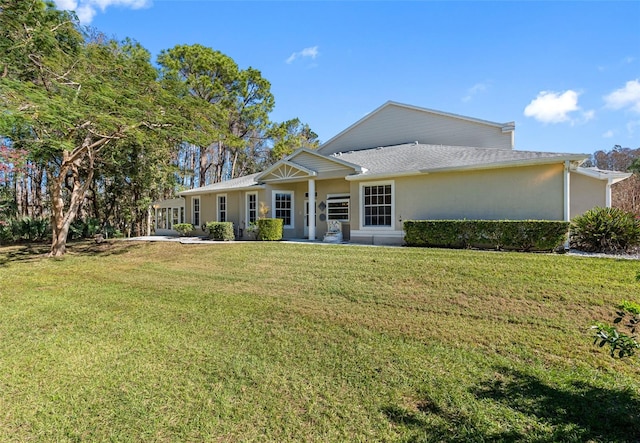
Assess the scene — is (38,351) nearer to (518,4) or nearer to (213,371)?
(213,371)

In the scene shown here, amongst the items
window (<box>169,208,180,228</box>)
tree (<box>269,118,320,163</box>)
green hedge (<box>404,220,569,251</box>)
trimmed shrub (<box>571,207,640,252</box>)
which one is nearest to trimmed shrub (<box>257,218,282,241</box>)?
green hedge (<box>404,220,569,251</box>)

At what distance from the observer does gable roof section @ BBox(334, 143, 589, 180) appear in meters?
10.7

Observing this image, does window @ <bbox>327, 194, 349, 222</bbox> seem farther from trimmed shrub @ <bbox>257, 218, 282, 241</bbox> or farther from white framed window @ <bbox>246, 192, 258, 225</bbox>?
white framed window @ <bbox>246, 192, 258, 225</bbox>

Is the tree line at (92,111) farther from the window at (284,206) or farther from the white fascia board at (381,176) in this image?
the white fascia board at (381,176)

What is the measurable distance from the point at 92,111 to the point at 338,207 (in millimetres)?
10520

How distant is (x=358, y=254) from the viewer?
10.6 metres

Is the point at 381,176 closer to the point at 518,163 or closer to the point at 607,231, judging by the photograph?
the point at 518,163

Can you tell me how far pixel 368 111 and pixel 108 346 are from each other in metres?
18.8

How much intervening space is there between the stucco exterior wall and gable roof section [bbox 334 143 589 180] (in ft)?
8.99

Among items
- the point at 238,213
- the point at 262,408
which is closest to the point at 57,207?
the point at 238,213

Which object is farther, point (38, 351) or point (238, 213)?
point (238, 213)

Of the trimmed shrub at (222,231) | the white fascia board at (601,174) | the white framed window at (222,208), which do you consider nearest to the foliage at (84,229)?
the white framed window at (222,208)

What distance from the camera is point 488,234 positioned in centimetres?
1055

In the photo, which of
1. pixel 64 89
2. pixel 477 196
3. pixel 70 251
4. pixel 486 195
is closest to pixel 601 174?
pixel 486 195
